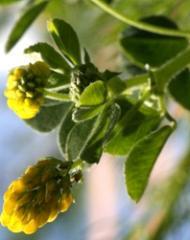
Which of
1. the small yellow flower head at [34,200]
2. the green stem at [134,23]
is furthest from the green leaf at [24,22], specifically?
the small yellow flower head at [34,200]

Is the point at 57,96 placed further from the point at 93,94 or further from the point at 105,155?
the point at 105,155

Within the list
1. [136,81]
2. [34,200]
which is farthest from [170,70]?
[34,200]

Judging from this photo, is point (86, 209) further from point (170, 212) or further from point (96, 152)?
point (96, 152)

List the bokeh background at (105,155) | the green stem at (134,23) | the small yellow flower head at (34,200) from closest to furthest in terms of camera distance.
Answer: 1. the small yellow flower head at (34,200)
2. the green stem at (134,23)
3. the bokeh background at (105,155)

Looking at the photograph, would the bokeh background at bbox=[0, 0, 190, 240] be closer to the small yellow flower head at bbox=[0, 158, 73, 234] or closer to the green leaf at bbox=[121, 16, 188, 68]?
the green leaf at bbox=[121, 16, 188, 68]

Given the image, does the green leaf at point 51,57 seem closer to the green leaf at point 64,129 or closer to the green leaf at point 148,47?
the green leaf at point 64,129

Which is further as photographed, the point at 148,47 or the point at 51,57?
the point at 148,47
